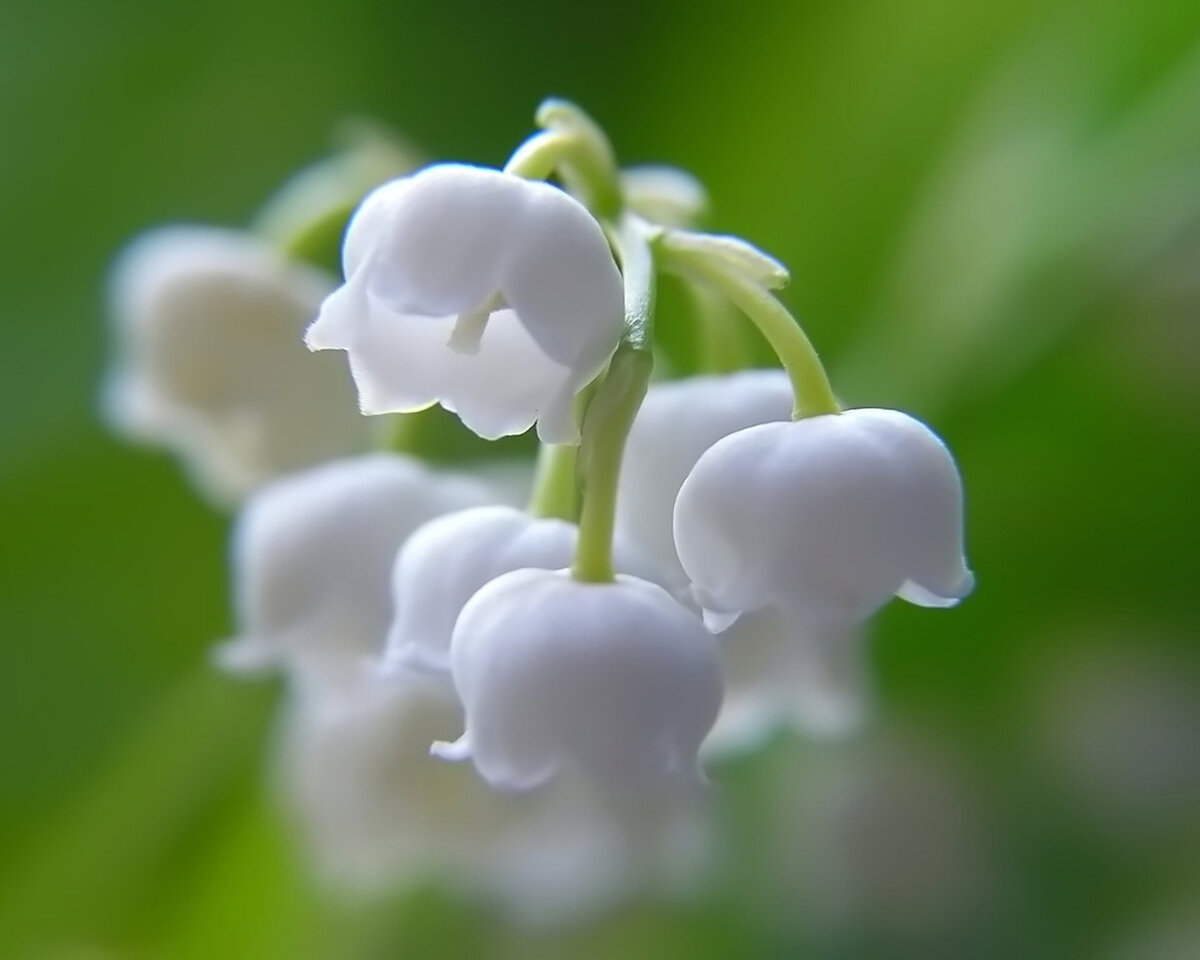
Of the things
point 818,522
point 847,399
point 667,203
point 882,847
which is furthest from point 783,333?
point 882,847

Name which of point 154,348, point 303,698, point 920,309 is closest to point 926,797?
point 920,309

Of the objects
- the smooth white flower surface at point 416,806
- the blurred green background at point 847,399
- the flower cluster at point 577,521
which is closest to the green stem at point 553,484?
the flower cluster at point 577,521

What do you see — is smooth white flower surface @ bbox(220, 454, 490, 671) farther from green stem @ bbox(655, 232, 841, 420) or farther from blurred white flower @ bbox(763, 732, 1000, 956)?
blurred white flower @ bbox(763, 732, 1000, 956)

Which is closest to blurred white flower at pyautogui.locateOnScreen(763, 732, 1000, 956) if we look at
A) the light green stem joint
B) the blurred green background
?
the blurred green background

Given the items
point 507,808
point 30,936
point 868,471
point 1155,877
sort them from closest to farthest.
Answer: point 868,471, point 507,808, point 1155,877, point 30,936

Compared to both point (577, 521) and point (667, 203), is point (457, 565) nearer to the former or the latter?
point (577, 521)

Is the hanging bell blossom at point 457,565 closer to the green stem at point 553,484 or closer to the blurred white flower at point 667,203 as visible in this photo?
the green stem at point 553,484

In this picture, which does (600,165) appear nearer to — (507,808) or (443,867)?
(507,808)
